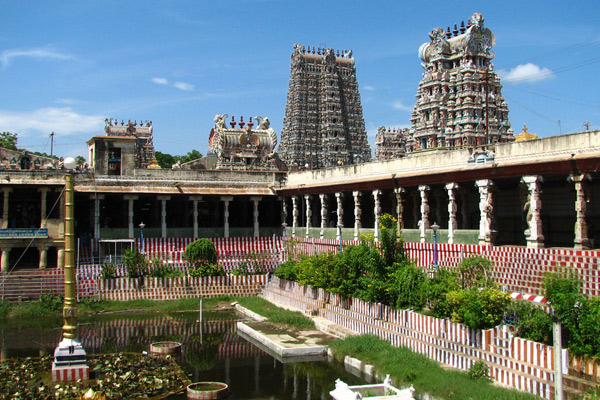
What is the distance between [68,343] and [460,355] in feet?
34.8

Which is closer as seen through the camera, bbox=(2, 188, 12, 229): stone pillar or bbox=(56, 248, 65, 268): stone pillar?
bbox=(56, 248, 65, 268): stone pillar

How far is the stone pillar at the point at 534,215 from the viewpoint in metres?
19.6

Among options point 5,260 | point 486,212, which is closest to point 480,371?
point 486,212

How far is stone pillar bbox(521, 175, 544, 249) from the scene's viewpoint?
64.2 feet

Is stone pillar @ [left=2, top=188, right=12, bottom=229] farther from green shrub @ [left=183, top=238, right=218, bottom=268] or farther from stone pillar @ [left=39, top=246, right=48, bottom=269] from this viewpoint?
green shrub @ [left=183, top=238, right=218, bottom=268]

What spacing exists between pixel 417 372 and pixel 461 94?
39329 mm

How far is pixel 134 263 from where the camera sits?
3053 cm

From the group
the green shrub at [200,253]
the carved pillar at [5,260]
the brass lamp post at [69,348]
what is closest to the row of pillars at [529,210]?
the green shrub at [200,253]

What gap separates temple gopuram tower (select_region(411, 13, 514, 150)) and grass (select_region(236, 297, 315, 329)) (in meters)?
28.0

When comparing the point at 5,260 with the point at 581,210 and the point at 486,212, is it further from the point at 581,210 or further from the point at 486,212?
the point at 581,210

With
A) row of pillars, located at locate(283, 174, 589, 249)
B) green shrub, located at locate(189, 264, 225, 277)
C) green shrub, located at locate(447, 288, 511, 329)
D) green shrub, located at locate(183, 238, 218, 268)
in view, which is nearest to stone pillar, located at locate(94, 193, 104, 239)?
green shrub, located at locate(183, 238, 218, 268)

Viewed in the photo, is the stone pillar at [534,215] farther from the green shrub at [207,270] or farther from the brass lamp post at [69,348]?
the green shrub at [207,270]

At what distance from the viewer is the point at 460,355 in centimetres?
1647

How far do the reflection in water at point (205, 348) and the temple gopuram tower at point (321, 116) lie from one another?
1741 inches
